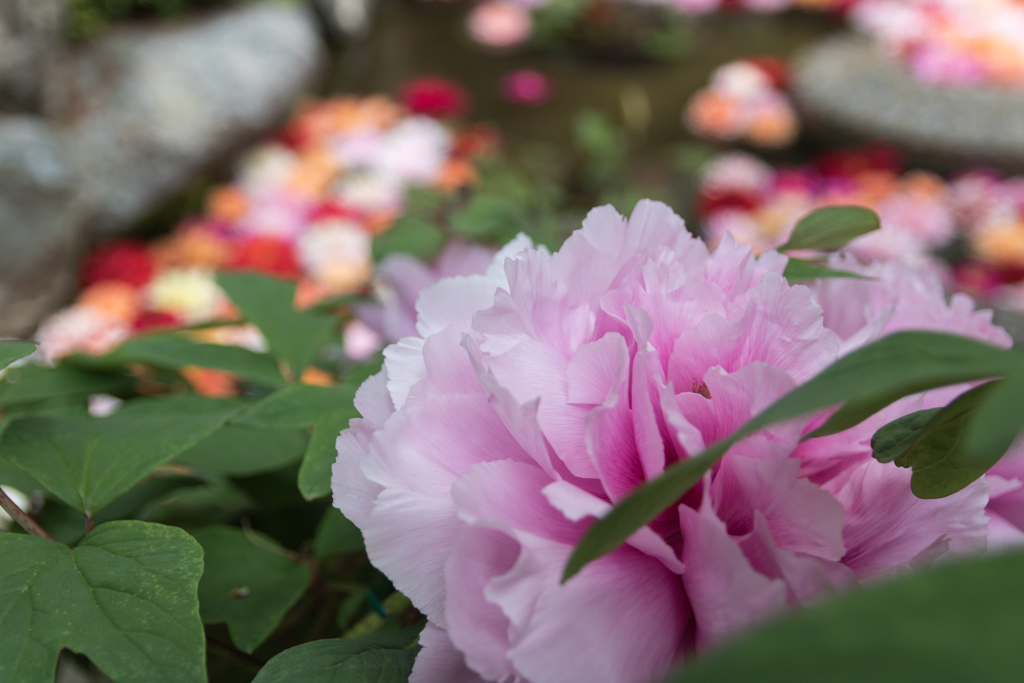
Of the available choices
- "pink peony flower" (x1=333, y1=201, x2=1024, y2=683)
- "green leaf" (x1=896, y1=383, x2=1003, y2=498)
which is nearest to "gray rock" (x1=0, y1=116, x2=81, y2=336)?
"pink peony flower" (x1=333, y1=201, x2=1024, y2=683)

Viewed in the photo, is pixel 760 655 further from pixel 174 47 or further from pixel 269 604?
pixel 174 47

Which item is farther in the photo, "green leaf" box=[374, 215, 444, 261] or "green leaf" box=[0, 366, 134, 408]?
"green leaf" box=[374, 215, 444, 261]

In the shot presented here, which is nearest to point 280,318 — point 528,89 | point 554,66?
point 528,89

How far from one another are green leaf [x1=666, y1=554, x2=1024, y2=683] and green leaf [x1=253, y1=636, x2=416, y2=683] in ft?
0.36

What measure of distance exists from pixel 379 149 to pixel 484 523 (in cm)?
161

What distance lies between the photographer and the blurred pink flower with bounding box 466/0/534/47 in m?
2.50

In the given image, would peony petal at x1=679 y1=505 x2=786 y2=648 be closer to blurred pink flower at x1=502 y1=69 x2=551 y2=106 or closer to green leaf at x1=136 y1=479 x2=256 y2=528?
green leaf at x1=136 y1=479 x2=256 y2=528

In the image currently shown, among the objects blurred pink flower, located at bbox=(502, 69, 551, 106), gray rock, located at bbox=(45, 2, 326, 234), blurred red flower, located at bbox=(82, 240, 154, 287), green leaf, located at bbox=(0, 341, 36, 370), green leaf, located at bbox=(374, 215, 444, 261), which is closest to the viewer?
green leaf, located at bbox=(0, 341, 36, 370)

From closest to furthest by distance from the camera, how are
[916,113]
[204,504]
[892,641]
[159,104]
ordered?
[892,641] < [204,504] < [159,104] < [916,113]

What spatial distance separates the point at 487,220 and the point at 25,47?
123cm

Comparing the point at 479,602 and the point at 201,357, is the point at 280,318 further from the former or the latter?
the point at 479,602

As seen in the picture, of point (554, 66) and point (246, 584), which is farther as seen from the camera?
point (554, 66)

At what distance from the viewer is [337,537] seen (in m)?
0.25

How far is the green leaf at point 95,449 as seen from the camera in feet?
0.72
